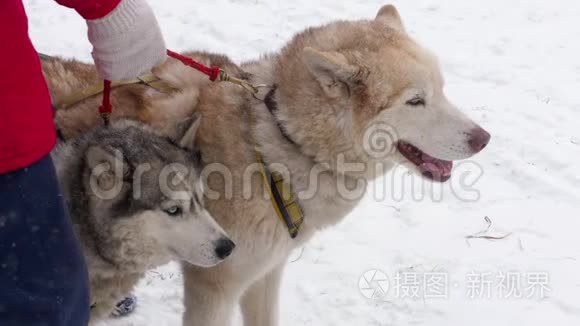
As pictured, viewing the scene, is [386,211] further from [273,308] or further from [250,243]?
[250,243]

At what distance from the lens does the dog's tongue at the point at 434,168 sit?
2713 mm

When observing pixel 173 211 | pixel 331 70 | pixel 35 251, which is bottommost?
pixel 173 211

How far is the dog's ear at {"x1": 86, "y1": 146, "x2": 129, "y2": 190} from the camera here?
7.18ft

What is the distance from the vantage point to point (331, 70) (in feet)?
7.91

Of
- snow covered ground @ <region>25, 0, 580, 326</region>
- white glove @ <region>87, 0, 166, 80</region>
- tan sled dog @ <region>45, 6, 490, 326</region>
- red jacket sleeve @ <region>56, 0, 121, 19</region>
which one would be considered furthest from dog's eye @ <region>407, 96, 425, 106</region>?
snow covered ground @ <region>25, 0, 580, 326</region>

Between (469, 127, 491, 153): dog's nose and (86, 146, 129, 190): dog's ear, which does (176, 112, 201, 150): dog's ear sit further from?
(469, 127, 491, 153): dog's nose

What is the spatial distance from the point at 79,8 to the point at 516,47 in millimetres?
5615

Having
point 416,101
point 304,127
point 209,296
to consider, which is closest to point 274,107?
point 304,127

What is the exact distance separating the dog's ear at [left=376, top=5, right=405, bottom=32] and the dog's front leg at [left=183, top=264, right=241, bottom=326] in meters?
1.33

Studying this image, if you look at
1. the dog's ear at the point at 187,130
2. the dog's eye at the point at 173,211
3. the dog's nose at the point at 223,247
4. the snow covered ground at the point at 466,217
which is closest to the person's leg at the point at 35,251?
the dog's eye at the point at 173,211

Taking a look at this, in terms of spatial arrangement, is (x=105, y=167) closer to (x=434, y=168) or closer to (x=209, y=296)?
(x=209, y=296)

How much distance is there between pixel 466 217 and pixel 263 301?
1761mm

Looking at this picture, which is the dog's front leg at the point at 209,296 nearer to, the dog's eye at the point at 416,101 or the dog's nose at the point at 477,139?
the dog's eye at the point at 416,101

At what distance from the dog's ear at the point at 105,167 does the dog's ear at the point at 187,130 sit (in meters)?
0.31
